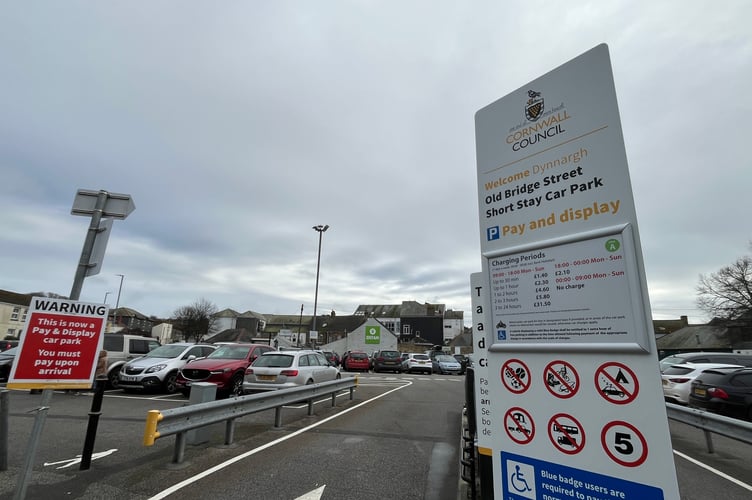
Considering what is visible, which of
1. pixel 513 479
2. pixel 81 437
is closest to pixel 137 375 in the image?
pixel 81 437

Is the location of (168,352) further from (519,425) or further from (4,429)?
(519,425)

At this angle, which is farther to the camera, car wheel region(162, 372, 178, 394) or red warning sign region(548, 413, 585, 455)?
car wheel region(162, 372, 178, 394)

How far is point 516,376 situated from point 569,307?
0.49 meters

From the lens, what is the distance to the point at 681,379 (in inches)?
420

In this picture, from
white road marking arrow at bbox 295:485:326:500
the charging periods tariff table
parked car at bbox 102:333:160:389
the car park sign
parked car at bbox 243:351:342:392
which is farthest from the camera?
parked car at bbox 102:333:160:389

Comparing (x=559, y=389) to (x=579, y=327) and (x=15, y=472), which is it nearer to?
(x=579, y=327)

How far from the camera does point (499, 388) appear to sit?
2.09 meters

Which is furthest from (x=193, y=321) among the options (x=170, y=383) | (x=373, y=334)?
(x=170, y=383)

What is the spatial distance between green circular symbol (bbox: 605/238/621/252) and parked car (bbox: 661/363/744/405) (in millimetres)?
11335

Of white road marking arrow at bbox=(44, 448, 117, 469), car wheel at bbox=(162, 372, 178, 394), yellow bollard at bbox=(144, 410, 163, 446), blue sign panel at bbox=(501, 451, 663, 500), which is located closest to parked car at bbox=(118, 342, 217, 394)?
A: car wheel at bbox=(162, 372, 178, 394)

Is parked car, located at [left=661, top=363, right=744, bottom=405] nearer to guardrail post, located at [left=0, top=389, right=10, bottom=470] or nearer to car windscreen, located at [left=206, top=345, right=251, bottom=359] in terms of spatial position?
car windscreen, located at [left=206, top=345, right=251, bottom=359]

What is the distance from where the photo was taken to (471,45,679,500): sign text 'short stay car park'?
5.42 feet

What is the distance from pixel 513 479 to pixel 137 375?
13008 millimetres

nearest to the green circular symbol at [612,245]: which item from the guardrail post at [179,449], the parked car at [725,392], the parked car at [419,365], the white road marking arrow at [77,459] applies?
the guardrail post at [179,449]
